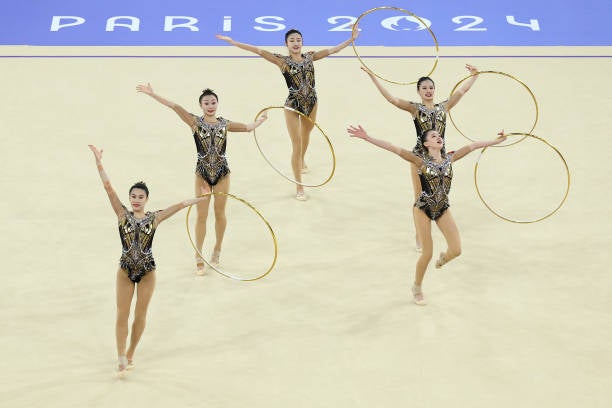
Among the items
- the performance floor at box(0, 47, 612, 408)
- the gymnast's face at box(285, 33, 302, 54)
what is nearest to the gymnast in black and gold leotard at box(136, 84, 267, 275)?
the performance floor at box(0, 47, 612, 408)

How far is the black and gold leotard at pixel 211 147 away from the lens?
9914mm

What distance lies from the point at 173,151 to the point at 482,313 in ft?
16.0

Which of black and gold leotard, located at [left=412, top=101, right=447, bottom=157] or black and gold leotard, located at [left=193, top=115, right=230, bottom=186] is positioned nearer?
black and gold leotard, located at [left=193, top=115, right=230, bottom=186]

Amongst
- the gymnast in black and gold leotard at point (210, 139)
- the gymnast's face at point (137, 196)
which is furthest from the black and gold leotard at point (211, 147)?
the gymnast's face at point (137, 196)

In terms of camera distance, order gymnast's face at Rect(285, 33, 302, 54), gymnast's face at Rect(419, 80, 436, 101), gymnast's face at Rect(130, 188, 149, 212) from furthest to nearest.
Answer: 1. gymnast's face at Rect(285, 33, 302, 54)
2. gymnast's face at Rect(419, 80, 436, 101)
3. gymnast's face at Rect(130, 188, 149, 212)

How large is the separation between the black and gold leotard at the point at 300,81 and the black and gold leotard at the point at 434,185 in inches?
96.2

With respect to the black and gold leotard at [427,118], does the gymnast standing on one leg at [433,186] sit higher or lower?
lower

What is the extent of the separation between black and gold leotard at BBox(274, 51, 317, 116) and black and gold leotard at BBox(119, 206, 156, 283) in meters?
3.45

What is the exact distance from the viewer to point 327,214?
11.5 meters

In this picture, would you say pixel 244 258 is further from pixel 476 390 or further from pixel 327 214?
pixel 476 390

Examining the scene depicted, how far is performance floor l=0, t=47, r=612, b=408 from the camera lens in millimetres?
8594

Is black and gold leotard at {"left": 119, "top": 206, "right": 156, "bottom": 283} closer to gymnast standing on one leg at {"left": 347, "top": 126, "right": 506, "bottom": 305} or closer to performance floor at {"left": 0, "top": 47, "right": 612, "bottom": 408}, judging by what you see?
performance floor at {"left": 0, "top": 47, "right": 612, "bottom": 408}

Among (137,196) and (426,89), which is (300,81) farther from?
(137,196)

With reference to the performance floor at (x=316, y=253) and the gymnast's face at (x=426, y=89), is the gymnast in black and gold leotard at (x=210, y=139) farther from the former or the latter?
the gymnast's face at (x=426, y=89)
